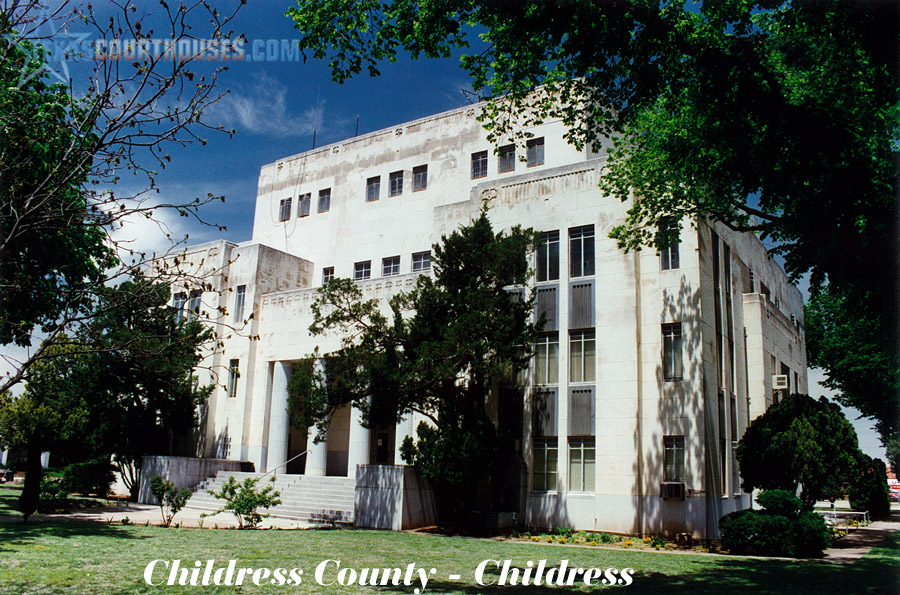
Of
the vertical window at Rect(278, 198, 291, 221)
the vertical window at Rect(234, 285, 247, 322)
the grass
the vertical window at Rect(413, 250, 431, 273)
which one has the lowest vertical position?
the grass

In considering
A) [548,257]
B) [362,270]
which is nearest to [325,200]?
[362,270]

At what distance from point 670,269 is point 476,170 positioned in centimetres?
1298

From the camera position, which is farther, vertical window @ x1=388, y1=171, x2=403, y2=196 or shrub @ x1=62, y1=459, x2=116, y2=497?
vertical window @ x1=388, y1=171, x2=403, y2=196

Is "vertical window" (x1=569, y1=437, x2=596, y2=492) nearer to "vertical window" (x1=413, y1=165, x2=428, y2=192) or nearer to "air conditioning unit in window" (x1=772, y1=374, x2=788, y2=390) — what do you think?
"air conditioning unit in window" (x1=772, y1=374, x2=788, y2=390)

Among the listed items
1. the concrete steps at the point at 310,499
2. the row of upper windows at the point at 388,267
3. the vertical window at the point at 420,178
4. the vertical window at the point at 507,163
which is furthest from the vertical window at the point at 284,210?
the concrete steps at the point at 310,499

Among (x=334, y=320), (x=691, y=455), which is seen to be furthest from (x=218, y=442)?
(x=691, y=455)

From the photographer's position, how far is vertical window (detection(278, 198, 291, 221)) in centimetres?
4061

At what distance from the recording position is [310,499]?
85.7ft

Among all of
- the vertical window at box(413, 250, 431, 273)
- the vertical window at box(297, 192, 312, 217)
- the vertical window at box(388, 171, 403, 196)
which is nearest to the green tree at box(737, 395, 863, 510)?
the vertical window at box(413, 250, 431, 273)

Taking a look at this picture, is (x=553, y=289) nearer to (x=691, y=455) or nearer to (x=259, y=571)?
(x=691, y=455)

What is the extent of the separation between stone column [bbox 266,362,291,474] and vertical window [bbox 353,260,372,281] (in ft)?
20.2

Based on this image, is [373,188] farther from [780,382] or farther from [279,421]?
[780,382]

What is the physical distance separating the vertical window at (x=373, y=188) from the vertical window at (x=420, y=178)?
7.42 feet

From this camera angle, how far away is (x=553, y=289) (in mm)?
25469
